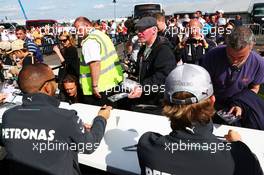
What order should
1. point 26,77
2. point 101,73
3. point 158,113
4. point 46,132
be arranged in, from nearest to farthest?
1. point 46,132
2. point 26,77
3. point 158,113
4. point 101,73

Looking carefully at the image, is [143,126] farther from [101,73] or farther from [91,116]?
[101,73]

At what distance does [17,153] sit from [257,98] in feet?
5.51

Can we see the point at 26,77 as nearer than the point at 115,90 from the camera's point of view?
Yes

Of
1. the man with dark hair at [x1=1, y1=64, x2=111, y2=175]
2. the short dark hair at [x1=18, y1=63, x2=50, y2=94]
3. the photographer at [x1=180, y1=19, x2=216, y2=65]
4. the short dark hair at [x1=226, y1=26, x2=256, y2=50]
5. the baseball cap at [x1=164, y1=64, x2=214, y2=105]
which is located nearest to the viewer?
the baseball cap at [x1=164, y1=64, x2=214, y2=105]

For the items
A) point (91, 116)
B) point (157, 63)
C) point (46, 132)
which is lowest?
point (91, 116)

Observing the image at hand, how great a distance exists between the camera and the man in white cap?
4.44 feet

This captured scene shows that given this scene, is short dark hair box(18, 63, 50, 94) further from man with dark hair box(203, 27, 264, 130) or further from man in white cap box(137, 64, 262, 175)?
man with dark hair box(203, 27, 264, 130)

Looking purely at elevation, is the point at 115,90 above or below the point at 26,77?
below

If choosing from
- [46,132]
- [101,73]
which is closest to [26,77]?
[46,132]

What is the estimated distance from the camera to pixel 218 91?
2.58 meters

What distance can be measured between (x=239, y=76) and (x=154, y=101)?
0.89 meters
